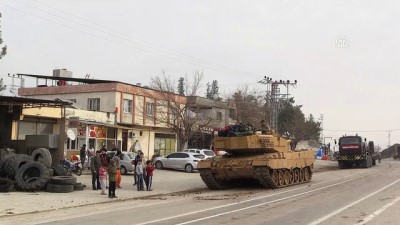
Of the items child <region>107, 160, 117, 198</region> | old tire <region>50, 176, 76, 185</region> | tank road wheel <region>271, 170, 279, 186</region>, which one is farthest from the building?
child <region>107, 160, 117, 198</region>

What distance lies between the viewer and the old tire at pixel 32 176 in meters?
19.1

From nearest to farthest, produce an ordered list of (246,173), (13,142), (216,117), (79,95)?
(246,173) < (13,142) < (79,95) < (216,117)

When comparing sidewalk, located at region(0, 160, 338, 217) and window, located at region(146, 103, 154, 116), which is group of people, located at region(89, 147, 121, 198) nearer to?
sidewalk, located at region(0, 160, 338, 217)

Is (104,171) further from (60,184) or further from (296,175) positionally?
(296,175)

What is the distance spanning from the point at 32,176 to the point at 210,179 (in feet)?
25.7

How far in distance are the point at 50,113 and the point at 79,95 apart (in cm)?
1028

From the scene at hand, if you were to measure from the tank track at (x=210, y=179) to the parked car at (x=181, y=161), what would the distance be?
11.7m

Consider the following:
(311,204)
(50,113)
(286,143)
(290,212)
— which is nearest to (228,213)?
(290,212)

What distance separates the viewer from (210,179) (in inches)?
861

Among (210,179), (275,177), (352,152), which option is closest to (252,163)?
(275,177)

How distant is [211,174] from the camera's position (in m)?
21.9

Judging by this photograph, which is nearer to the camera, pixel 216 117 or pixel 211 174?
pixel 211 174

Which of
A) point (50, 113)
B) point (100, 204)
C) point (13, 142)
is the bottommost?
point (100, 204)

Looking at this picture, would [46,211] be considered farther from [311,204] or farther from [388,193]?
[388,193]
